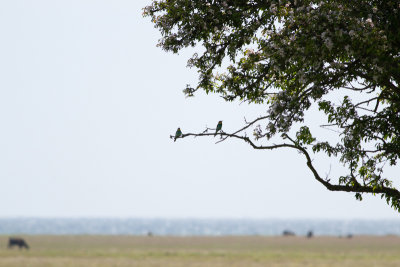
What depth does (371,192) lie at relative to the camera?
15352 mm

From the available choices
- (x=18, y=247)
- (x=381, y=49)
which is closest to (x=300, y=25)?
(x=381, y=49)

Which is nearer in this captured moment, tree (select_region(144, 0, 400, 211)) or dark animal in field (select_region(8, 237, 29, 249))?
tree (select_region(144, 0, 400, 211))

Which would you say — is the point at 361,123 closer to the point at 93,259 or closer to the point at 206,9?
the point at 206,9

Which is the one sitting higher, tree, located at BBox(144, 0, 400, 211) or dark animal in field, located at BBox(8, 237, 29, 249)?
tree, located at BBox(144, 0, 400, 211)

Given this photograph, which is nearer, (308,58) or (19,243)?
(308,58)

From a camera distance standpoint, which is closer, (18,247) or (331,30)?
(331,30)

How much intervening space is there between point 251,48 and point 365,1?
11.8 feet

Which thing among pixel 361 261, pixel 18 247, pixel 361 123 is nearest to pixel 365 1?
pixel 361 123

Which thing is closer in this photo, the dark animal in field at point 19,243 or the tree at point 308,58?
the tree at point 308,58

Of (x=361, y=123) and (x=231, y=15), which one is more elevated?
(x=231, y=15)

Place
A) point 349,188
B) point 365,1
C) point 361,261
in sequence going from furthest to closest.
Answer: point 361,261
point 349,188
point 365,1

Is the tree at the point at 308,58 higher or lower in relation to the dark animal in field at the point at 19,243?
higher

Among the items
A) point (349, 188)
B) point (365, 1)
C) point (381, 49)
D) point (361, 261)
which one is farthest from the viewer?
point (361, 261)

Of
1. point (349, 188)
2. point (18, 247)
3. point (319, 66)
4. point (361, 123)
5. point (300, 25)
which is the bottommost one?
point (18, 247)
